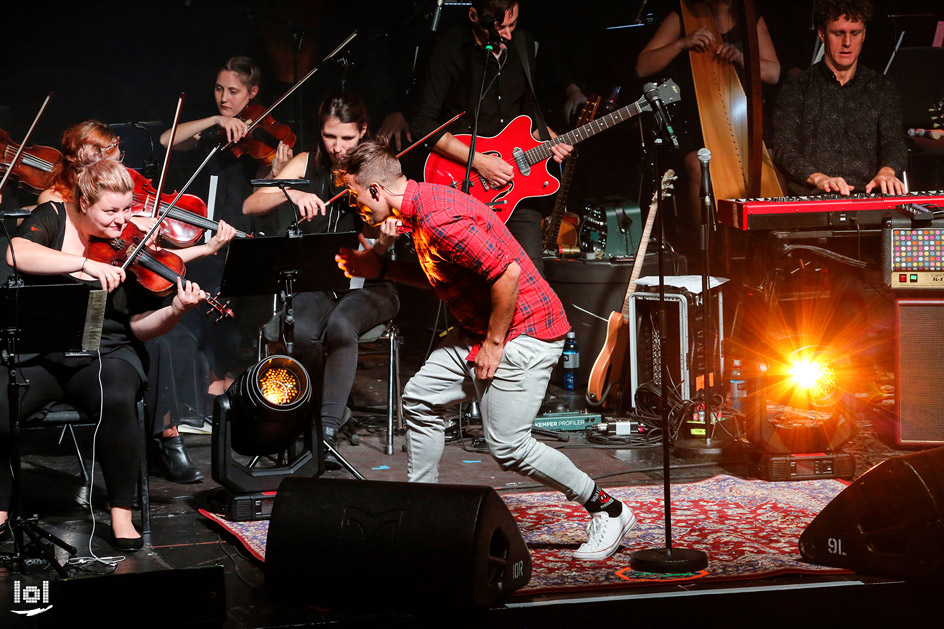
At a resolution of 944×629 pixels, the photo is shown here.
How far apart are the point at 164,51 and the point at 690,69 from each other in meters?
3.12

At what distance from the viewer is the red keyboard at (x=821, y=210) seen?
5066mm

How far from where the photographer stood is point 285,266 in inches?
168

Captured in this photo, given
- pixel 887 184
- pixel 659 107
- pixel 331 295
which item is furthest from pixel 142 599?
pixel 887 184

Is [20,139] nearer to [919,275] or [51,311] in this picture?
[51,311]

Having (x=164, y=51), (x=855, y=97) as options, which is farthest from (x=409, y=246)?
(x=855, y=97)

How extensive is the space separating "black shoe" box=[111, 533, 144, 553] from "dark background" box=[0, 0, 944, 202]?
2.12 meters

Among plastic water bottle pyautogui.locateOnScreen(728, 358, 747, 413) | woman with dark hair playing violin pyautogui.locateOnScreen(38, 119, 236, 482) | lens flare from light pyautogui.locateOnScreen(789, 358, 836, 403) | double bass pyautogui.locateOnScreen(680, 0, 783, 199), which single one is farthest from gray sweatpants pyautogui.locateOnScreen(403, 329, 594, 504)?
double bass pyautogui.locateOnScreen(680, 0, 783, 199)

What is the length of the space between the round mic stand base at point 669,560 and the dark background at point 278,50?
3.24m

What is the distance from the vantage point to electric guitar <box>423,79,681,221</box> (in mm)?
5555

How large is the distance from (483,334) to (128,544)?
1559mm

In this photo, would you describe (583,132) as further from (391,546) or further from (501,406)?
(391,546)

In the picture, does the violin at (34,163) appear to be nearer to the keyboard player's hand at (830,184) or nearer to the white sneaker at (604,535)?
the white sneaker at (604,535)

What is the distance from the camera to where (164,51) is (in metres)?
5.68

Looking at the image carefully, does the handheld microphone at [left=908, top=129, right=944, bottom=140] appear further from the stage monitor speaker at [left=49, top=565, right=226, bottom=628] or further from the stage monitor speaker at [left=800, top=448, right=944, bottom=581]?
the stage monitor speaker at [left=49, top=565, right=226, bottom=628]
